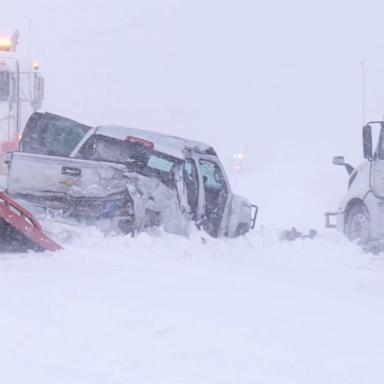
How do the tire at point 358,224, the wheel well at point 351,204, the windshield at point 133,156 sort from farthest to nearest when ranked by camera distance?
the wheel well at point 351,204
the tire at point 358,224
the windshield at point 133,156

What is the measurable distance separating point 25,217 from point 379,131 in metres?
5.53

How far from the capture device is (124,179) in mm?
10359

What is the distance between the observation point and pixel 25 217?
27.6ft

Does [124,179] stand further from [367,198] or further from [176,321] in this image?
[176,321]

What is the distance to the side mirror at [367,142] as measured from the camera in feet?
36.1

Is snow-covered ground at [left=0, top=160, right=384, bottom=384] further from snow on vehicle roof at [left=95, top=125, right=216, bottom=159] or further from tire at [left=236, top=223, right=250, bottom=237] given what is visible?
tire at [left=236, top=223, right=250, bottom=237]

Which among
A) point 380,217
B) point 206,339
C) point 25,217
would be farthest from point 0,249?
point 380,217

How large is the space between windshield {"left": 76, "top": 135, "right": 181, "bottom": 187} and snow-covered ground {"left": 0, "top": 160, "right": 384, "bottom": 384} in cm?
159

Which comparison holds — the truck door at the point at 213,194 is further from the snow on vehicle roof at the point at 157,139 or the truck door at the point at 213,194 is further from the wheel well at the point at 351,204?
the wheel well at the point at 351,204

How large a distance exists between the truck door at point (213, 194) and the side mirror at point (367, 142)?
2004 millimetres

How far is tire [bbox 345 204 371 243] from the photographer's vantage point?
11.7m

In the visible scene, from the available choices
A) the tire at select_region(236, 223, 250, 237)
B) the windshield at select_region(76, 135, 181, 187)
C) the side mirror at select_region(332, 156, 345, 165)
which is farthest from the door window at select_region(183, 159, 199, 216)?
the side mirror at select_region(332, 156, 345, 165)

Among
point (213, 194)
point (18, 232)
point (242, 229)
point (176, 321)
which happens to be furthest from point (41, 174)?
point (176, 321)

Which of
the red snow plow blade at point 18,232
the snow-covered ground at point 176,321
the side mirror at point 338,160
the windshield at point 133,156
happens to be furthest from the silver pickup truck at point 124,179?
the red snow plow blade at point 18,232
